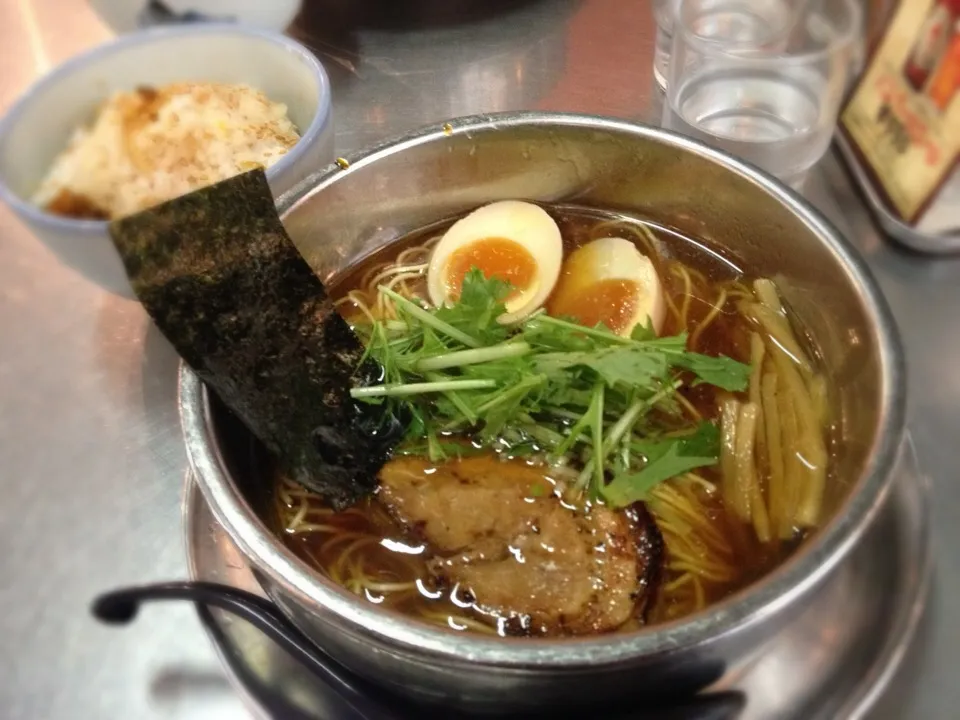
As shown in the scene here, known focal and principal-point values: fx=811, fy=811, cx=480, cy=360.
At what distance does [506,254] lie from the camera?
158cm

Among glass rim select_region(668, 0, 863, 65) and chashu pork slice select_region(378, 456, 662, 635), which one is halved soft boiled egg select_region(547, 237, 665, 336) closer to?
chashu pork slice select_region(378, 456, 662, 635)

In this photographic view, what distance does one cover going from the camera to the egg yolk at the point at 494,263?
155 centimetres

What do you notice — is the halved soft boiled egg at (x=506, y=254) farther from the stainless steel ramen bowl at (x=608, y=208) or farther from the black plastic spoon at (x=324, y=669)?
the black plastic spoon at (x=324, y=669)

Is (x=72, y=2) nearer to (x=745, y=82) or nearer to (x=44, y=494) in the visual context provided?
(x=44, y=494)

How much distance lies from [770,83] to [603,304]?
0.79m

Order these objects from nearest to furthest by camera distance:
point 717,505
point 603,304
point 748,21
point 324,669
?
point 324,669, point 717,505, point 603,304, point 748,21

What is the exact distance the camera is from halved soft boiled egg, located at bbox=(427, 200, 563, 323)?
154cm

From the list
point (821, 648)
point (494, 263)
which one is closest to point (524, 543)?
point (821, 648)

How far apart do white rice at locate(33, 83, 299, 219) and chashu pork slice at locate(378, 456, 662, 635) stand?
687 millimetres

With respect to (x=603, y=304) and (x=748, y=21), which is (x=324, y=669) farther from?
(x=748, y=21)

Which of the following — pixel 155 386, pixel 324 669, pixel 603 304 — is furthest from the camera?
Answer: pixel 155 386

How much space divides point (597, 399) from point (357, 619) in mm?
516

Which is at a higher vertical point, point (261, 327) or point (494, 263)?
point (261, 327)

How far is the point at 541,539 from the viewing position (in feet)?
3.94
